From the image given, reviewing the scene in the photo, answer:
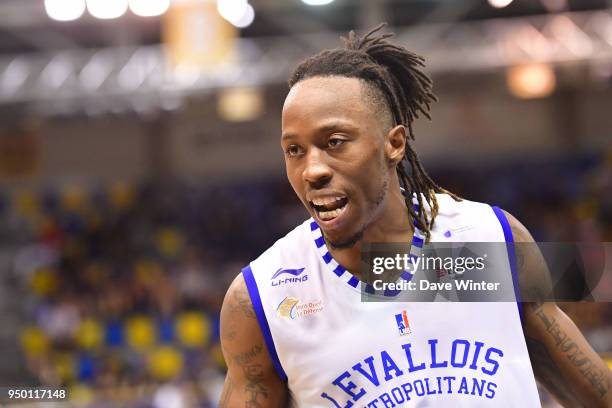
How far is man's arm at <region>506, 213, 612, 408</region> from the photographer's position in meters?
2.22

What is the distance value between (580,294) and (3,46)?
1211 centimetres

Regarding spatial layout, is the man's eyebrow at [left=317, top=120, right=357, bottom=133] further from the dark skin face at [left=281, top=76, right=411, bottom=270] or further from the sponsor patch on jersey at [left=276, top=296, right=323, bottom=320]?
the sponsor patch on jersey at [left=276, top=296, right=323, bottom=320]

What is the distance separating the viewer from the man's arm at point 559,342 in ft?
7.29

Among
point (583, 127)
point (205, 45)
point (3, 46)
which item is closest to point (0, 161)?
point (3, 46)

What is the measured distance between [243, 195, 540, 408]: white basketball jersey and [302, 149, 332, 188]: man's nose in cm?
31

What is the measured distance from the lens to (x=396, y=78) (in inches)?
92.6

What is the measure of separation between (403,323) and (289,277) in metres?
0.33

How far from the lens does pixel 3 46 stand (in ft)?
42.3

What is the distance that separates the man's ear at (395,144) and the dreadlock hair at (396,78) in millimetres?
76

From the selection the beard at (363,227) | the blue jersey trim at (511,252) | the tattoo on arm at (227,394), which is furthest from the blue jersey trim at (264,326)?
the blue jersey trim at (511,252)

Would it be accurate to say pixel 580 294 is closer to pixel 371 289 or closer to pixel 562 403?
pixel 562 403

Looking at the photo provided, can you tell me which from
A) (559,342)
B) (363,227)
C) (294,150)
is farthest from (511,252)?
(294,150)

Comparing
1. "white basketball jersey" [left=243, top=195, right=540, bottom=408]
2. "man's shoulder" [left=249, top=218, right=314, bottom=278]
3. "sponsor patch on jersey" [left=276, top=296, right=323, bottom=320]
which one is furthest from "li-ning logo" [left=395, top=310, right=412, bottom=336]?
"man's shoulder" [left=249, top=218, right=314, bottom=278]

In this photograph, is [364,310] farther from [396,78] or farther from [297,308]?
[396,78]
